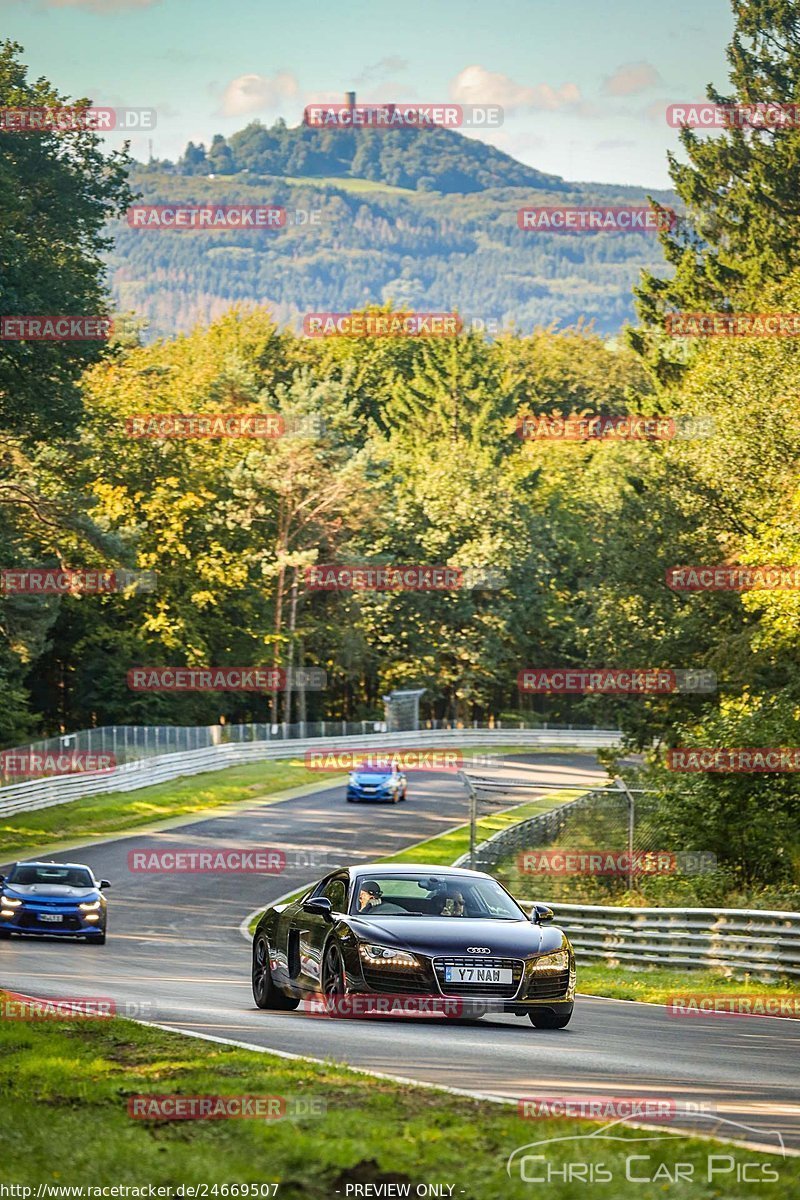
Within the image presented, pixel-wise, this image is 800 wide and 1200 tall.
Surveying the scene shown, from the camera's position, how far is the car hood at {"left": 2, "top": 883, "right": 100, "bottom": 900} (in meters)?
24.5

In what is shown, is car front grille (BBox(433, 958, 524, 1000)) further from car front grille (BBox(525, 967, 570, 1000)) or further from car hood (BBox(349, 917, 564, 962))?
car front grille (BBox(525, 967, 570, 1000))

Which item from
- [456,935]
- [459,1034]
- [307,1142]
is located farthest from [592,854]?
→ [307,1142]

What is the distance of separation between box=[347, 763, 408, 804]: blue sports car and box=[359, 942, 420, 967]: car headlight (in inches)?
1581

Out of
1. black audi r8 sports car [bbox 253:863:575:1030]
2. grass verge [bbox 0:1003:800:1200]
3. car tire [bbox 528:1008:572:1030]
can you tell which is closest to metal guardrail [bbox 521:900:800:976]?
black audi r8 sports car [bbox 253:863:575:1030]

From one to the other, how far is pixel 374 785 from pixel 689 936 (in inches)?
1235

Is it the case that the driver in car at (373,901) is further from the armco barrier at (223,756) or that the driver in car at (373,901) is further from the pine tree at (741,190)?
the pine tree at (741,190)

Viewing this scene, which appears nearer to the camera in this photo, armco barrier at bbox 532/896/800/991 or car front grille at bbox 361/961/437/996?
car front grille at bbox 361/961/437/996

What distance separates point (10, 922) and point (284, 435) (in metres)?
56.2

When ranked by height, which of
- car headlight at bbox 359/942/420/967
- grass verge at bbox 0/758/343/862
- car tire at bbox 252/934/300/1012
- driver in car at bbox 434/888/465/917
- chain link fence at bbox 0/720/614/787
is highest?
driver in car at bbox 434/888/465/917

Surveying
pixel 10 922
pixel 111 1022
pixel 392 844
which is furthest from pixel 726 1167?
pixel 392 844

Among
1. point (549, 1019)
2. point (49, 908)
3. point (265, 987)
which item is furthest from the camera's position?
point (49, 908)

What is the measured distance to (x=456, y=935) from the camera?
13359 millimetres

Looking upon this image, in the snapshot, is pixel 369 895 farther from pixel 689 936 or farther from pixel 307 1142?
pixel 689 936

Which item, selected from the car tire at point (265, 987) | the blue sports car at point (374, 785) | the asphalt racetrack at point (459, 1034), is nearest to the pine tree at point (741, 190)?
the blue sports car at point (374, 785)
